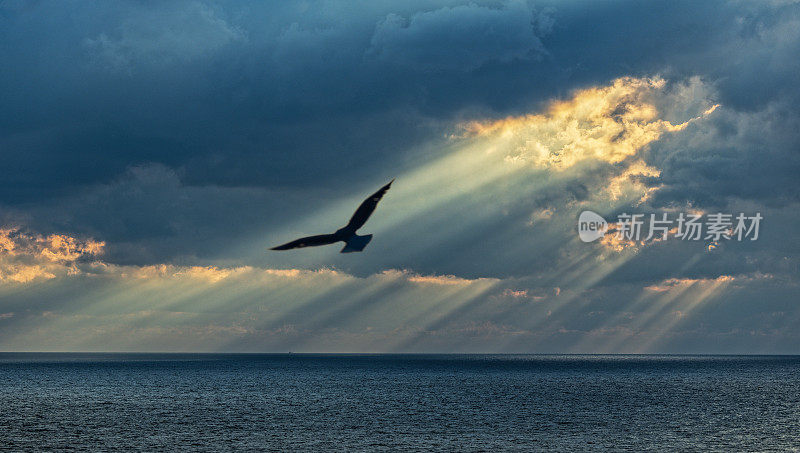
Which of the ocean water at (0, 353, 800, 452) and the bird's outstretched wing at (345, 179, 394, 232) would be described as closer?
the bird's outstretched wing at (345, 179, 394, 232)

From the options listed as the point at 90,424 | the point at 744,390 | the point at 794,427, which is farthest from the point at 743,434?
the point at 744,390

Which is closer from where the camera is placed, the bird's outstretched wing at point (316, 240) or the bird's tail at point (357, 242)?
the bird's outstretched wing at point (316, 240)

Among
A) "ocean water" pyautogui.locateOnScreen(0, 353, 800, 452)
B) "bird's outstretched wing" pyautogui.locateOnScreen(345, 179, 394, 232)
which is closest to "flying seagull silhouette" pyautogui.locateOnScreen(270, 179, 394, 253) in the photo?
"bird's outstretched wing" pyautogui.locateOnScreen(345, 179, 394, 232)

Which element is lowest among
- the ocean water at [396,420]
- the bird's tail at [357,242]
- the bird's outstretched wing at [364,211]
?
the ocean water at [396,420]

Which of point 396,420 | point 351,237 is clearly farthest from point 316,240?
point 396,420

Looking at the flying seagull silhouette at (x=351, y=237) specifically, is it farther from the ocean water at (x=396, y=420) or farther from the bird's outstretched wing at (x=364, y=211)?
the ocean water at (x=396, y=420)

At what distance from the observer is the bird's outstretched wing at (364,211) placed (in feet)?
66.1

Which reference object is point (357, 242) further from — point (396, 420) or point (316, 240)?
point (396, 420)

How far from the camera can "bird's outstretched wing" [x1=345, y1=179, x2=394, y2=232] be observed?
66.1ft

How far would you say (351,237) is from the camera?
21.8 metres

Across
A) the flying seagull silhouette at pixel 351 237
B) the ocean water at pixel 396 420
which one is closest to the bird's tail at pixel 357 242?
the flying seagull silhouette at pixel 351 237

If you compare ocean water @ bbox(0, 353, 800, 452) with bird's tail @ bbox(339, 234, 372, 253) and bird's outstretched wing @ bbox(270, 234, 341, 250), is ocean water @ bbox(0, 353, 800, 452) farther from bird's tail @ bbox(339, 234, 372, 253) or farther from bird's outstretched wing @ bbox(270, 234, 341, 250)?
bird's outstretched wing @ bbox(270, 234, 341, 250)

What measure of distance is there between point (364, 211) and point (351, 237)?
124cm

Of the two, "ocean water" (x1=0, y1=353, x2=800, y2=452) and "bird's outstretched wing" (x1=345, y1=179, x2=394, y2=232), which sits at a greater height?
"bird's outstretched wing" (x1=345, y1=179, x2=394, y2=232)
